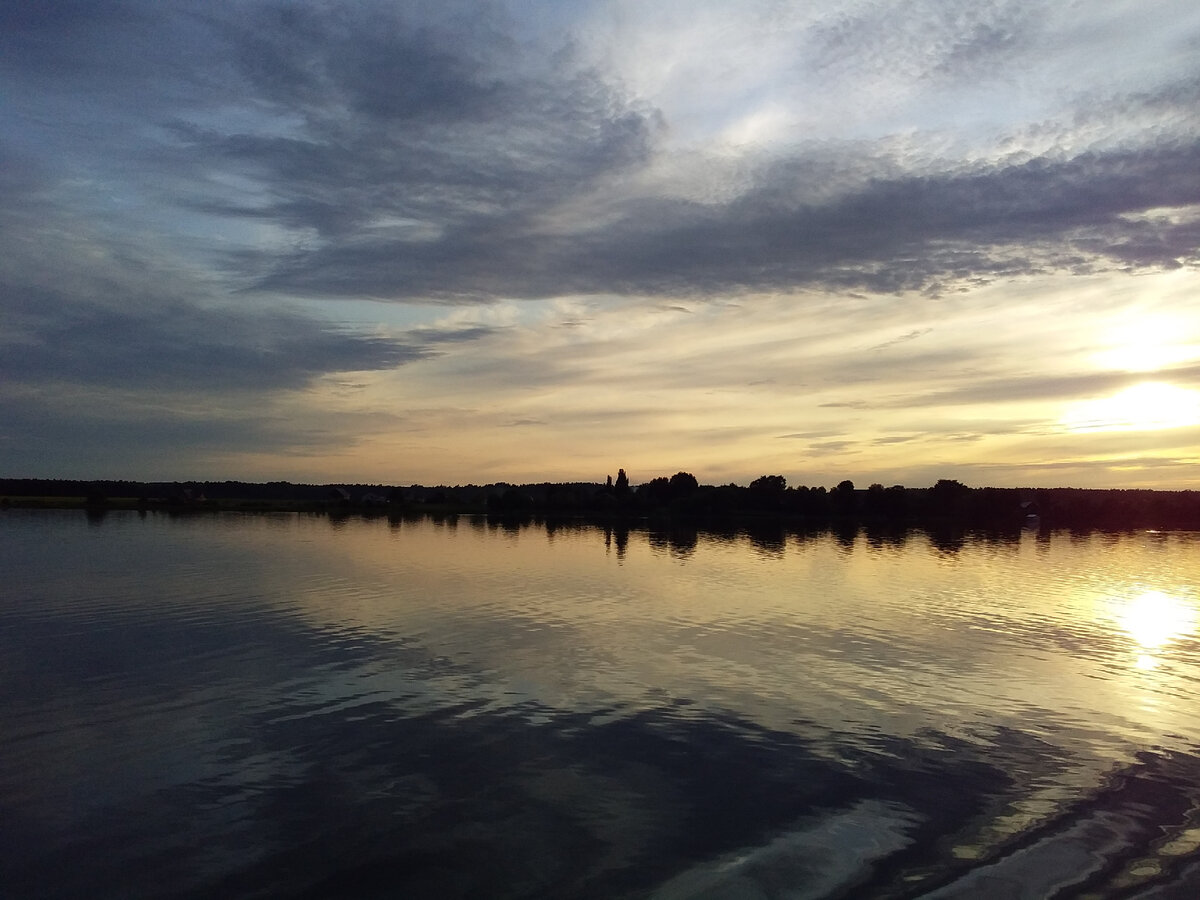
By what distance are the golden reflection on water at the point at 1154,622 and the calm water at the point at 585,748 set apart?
17.9 inches

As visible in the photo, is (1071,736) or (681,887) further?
(1071,736)

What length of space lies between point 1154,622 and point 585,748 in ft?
136

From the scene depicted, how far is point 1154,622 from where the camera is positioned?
46.4 meters

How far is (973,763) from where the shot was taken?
817 inches

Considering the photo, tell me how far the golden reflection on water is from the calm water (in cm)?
45

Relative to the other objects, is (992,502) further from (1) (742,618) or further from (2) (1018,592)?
(1) (742,618)

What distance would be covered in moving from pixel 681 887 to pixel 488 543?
86755 mm

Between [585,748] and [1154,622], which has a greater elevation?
[585,748]

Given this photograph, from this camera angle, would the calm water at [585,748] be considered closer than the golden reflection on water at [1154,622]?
Yes

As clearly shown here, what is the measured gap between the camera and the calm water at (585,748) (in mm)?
14766

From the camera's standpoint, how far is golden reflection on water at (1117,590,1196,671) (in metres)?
38.0

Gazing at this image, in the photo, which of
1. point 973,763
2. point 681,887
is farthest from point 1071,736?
point 681,887

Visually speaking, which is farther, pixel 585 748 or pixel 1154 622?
pixel 1154 622

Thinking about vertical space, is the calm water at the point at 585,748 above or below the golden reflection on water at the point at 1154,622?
above
